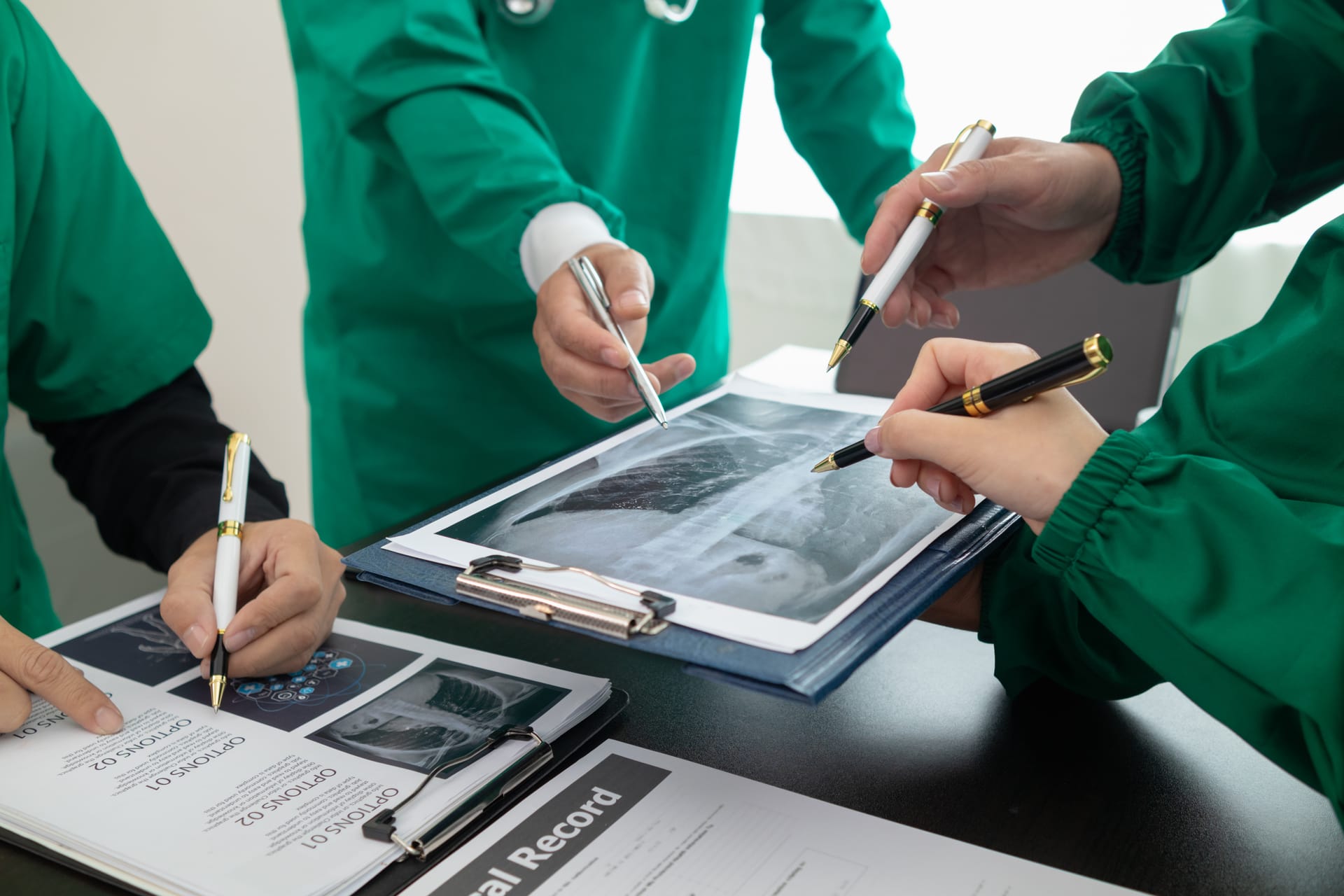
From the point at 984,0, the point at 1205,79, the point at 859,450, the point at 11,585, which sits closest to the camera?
the point at 859,450

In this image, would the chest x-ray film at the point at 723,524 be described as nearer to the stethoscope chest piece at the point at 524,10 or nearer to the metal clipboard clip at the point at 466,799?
the metal clipboard clip at the point at 466,799

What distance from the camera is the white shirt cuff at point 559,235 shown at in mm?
806

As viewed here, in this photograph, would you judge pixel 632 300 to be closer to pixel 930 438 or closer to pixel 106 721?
pixel 930 438

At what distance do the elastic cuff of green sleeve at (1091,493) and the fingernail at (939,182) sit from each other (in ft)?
0.94

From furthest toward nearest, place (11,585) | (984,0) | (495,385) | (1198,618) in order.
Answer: (984,0) < (495,385) < (11,585) < (1198,618)

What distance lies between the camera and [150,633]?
0.71 meters

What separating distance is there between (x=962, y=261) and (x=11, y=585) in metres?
0.92

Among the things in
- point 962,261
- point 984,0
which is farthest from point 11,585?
point 984,0

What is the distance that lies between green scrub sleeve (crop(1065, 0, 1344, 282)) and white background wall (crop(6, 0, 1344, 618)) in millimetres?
1181

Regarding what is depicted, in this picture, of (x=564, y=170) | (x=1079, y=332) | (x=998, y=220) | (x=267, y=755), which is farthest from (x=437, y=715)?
(x=1079, y=332)

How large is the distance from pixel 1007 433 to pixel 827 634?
0.16 metres

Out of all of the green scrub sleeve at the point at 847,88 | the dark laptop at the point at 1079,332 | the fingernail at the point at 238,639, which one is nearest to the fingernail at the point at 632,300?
the fingernail at the point at 238,639

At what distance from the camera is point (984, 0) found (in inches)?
81.4

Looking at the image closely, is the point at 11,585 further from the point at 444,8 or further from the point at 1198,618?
the point at 1198,618
